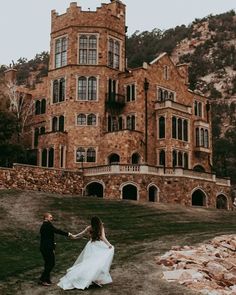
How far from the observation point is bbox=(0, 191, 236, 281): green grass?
19594mm

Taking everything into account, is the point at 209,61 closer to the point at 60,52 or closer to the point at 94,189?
the point at 60,52

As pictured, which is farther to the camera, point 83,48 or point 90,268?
point 83,48

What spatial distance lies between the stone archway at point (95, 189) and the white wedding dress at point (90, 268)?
3205 cm

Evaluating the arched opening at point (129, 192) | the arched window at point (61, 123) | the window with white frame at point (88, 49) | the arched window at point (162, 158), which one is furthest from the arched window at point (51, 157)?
the arched window at point (162, 158)

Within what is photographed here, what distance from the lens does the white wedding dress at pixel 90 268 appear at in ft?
48.5

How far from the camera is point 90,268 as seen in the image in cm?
1479

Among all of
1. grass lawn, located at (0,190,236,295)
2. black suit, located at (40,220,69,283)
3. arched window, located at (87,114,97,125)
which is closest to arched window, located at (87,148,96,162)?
arched window, located at (87,114,97,125)

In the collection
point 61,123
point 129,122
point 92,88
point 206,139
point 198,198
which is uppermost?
point 92,88

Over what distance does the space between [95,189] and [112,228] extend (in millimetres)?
20845

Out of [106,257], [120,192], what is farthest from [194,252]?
[120,192]

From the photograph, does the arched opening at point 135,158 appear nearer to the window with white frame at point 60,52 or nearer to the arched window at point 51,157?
the arched window at point 51,157

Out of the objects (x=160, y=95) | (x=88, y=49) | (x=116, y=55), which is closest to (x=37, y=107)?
(x=88, y=49)

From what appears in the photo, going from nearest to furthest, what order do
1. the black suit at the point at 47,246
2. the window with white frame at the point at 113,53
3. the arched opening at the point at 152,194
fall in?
1. the black suit at the point at 47,246
2. the arched opening at the point at 152,194
3. the window with white frame at the point at 113,53

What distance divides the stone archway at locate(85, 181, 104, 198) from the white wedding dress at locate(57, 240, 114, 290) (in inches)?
1262
